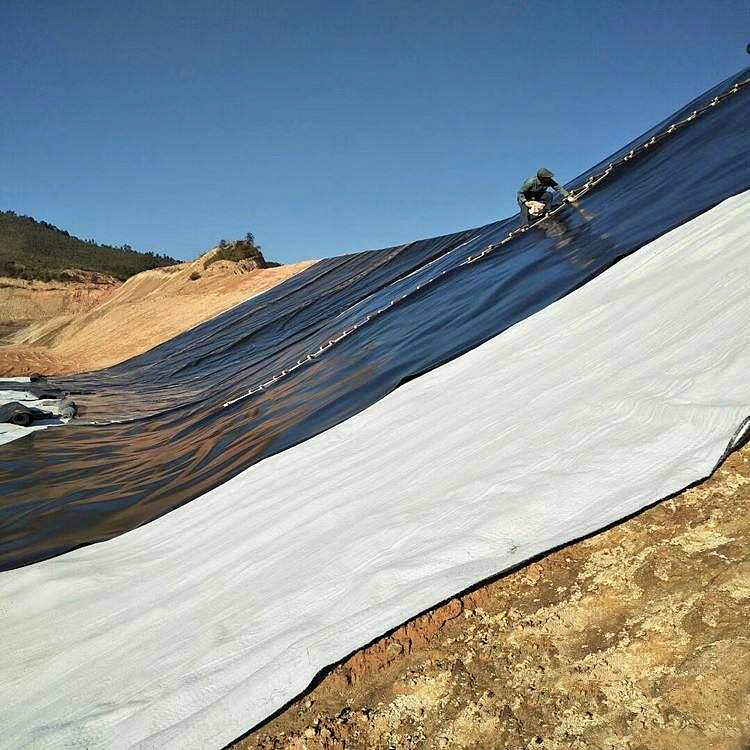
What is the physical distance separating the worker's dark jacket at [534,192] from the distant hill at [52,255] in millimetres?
32528

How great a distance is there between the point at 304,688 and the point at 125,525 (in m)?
2.23

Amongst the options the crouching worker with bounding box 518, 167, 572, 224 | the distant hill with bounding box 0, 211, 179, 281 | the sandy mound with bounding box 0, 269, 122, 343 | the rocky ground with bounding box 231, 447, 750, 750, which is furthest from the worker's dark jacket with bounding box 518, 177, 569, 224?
the distant hill with bounding box 0, 211, 179, 281

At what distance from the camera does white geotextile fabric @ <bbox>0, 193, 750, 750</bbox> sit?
65.4 inches

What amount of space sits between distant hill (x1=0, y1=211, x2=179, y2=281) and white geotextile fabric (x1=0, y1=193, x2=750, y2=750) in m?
35.4

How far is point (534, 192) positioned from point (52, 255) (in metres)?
45.6

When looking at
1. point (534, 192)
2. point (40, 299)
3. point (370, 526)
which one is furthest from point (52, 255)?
point (370, 526)

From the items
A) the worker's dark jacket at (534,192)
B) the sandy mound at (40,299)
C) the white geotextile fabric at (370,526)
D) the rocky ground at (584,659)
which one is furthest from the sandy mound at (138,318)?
the rocky ground at (584,659)

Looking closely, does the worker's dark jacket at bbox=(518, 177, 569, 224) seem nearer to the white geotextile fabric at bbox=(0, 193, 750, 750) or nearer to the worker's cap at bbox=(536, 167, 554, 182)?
the worker's cap at bbox=(536, 167, 554, 182)

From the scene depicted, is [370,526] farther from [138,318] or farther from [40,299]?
[40,299]

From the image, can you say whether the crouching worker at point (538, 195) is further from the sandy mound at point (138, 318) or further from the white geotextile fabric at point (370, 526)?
the sandy mound at point (138, 318)

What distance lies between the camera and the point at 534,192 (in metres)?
7.31

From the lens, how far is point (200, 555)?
254 centimetres

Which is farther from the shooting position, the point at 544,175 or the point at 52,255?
the point at 52,255

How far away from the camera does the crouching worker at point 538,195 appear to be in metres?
7.16
